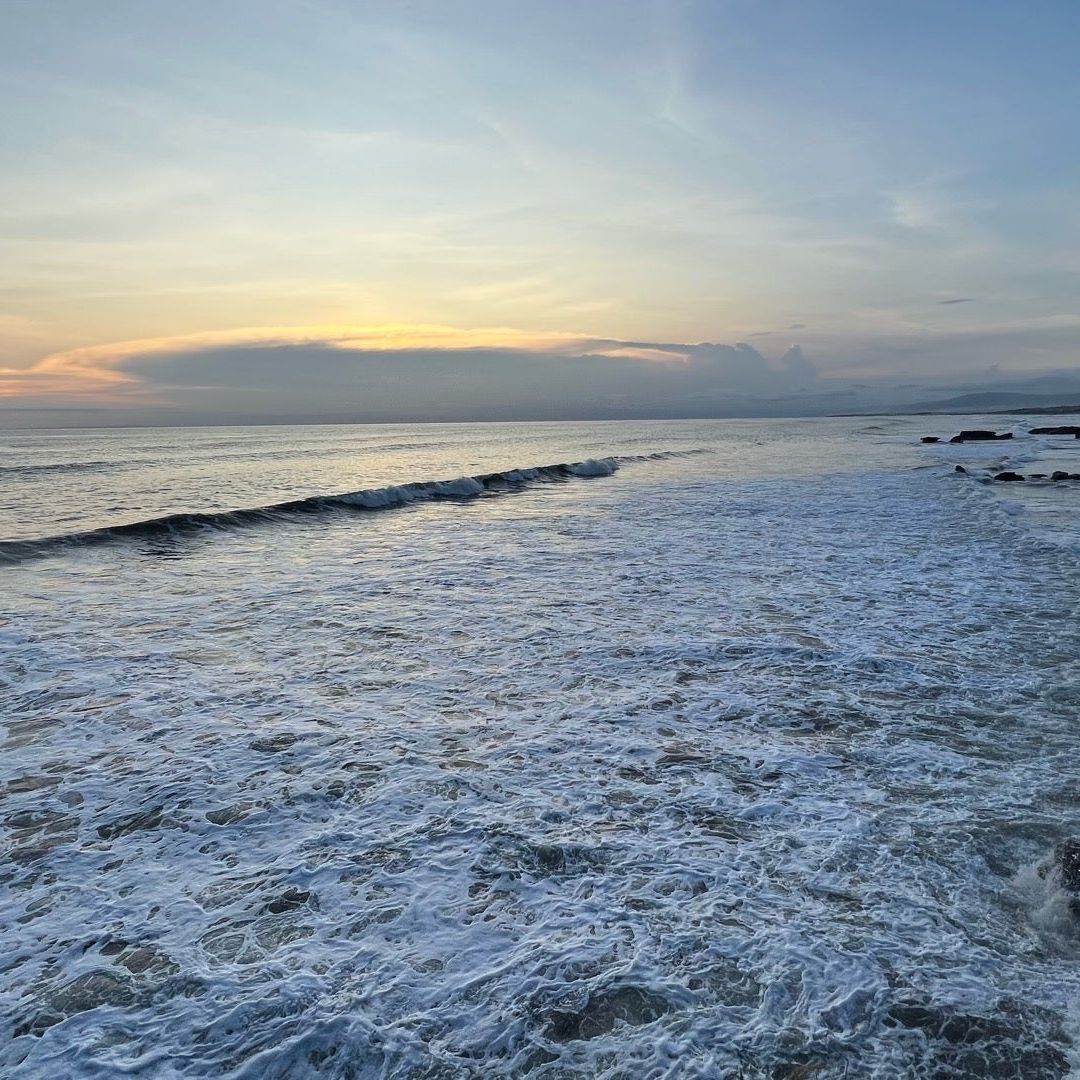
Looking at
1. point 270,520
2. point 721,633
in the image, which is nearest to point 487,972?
point 721,633

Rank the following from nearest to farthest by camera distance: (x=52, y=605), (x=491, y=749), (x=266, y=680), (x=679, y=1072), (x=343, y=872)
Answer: (x=679, y=1072) < (x=343, y=872) < (x=491, y=749) < (x=266, y=680) < (x=52, y=605)

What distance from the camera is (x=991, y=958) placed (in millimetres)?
3150

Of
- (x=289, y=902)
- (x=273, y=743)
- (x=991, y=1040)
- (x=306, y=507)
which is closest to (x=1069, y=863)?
(x=991, y=1040)

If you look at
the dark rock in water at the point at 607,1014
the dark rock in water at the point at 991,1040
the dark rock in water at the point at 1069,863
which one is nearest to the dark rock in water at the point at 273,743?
the dark rock in water at the point at 607,1014

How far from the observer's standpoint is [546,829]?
4.34m

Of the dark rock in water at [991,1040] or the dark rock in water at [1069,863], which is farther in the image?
the dark rock in water at [1069,863]

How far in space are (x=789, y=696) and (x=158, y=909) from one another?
5126 millimetres

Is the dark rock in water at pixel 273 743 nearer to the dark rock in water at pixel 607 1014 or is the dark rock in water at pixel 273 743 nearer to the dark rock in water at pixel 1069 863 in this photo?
the dark rock in water at pixel 607 1014

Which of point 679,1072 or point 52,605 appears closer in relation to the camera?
point 679,1072

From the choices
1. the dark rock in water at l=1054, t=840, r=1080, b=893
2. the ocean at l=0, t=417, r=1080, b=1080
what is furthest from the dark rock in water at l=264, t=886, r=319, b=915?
the dark rock in water at l=1054, t=840, r=1080, b=893

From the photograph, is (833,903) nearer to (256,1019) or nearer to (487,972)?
(487,972)

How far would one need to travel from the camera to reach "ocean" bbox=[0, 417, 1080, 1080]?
9.40 feet

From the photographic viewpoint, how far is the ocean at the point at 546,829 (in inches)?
113

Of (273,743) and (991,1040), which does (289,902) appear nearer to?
(273,743)
